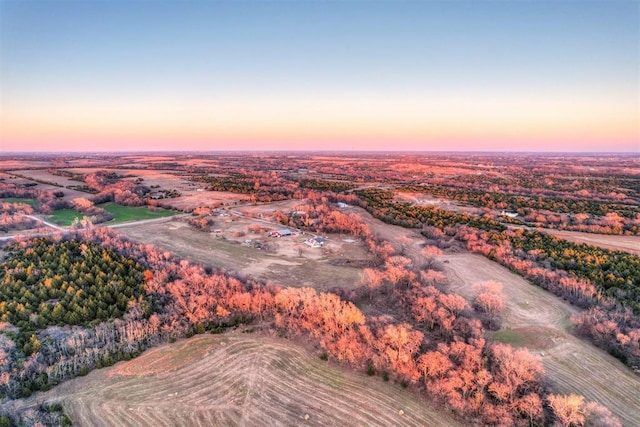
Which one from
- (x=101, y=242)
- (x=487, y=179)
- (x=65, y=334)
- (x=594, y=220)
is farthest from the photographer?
(x=487, y=179)

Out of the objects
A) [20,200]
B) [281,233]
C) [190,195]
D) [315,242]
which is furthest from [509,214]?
[20,200]

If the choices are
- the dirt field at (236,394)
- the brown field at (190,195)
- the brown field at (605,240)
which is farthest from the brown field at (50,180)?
the brown field at (605,240)

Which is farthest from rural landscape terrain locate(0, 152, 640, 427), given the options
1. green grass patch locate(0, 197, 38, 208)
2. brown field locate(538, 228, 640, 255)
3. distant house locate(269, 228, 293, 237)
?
green grass patch locate(0, 197, 38, 208)

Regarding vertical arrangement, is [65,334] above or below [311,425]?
above

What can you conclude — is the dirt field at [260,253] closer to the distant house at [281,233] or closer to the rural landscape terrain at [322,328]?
the rural landscape terrain at [322,328]

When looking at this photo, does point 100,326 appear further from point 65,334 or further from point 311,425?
point 311,425

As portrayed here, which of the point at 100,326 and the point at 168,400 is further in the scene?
the point at 100,326

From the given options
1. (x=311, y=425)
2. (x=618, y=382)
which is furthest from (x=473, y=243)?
(x=311, y=425)

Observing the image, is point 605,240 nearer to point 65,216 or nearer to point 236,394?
point 236,394
